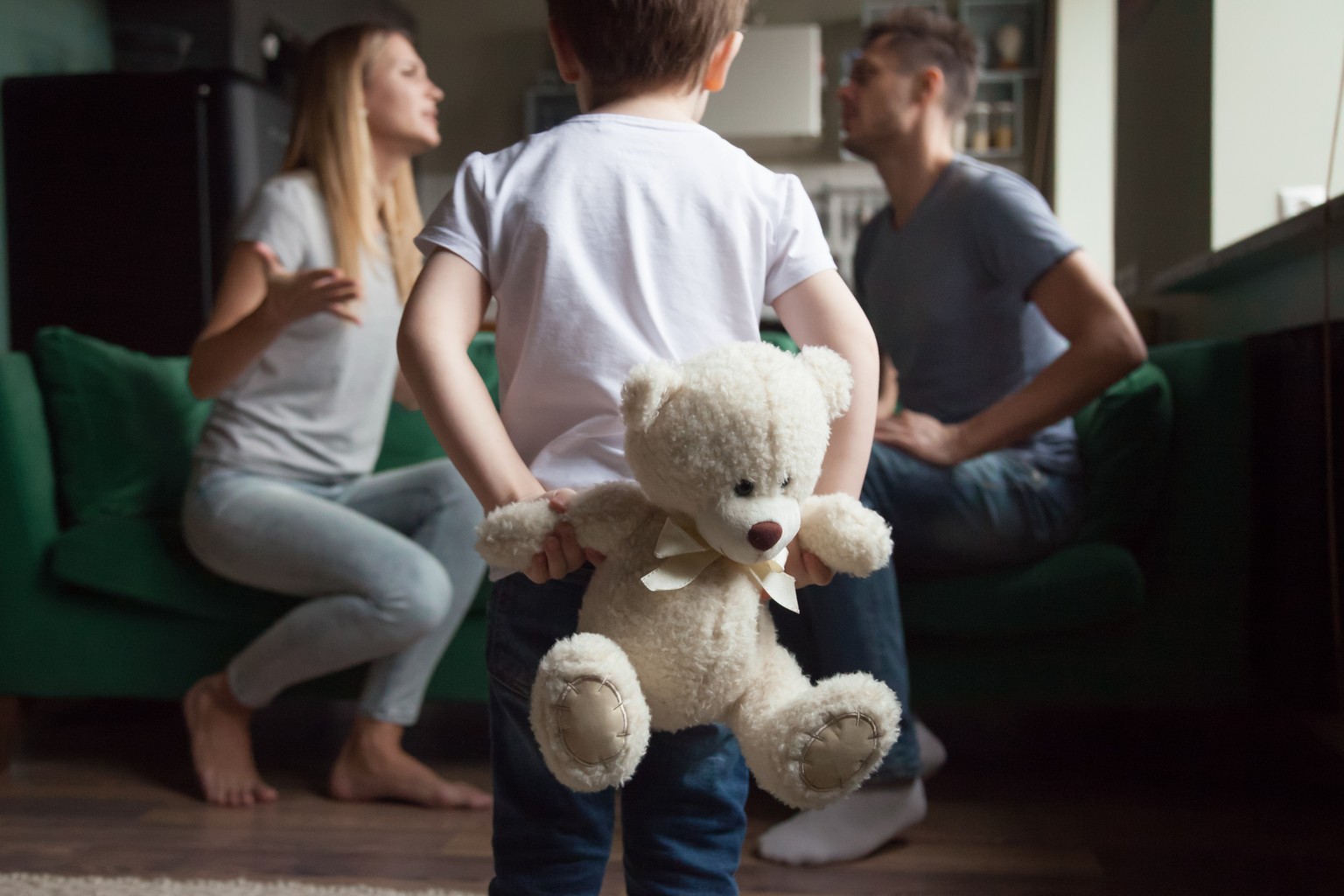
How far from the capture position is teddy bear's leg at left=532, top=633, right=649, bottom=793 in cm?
59

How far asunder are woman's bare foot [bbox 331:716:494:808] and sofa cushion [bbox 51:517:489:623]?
221mm

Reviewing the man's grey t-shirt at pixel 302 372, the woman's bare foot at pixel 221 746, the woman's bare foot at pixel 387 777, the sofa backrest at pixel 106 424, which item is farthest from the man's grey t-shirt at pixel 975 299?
the woman's bare foot at pixel 221 746

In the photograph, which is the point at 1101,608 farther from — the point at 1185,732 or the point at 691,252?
the point at 691,252

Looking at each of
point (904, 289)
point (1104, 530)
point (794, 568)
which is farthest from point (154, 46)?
point (794, 568)

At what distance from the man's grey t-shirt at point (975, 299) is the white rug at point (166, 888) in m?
0.89

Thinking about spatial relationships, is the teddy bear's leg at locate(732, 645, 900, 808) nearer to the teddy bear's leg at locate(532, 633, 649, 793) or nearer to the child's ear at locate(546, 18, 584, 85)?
the teddy bear's leg at locate(532, 633, 649, 793)

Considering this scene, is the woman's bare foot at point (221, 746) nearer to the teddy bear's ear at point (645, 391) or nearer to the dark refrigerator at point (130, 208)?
the teddy bear's ear at point (645, 391)

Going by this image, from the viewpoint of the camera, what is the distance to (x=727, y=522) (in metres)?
0.60

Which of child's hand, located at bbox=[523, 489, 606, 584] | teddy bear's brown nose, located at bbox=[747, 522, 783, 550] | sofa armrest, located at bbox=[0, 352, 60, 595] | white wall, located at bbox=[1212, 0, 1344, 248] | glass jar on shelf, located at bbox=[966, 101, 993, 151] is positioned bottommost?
sofa armrest, located at bbox=[0, 352, 60, 595]

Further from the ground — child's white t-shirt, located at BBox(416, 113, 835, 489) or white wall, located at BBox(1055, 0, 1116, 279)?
white wall, located at BBox(1055, 0, 1116, 279)

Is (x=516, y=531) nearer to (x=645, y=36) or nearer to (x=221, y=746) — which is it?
(x=645, y=36)

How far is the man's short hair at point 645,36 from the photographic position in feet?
2.29

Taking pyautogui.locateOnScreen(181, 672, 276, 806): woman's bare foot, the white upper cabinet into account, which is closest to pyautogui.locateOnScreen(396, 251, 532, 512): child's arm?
pyautogui.locateOnScreen(181, 672, 276, 806): woman's bare foot

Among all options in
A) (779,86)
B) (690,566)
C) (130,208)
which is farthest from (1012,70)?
(690,566)
